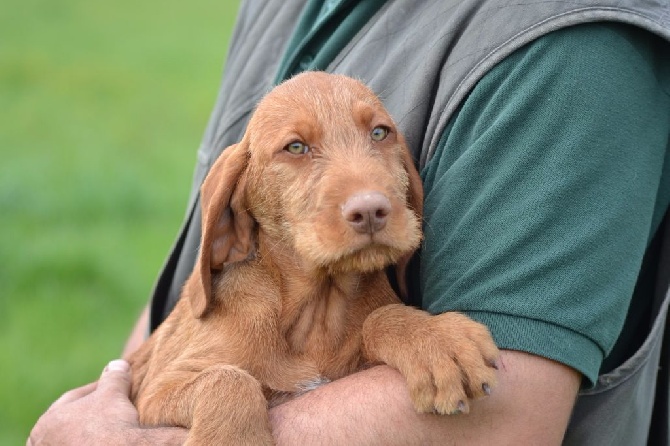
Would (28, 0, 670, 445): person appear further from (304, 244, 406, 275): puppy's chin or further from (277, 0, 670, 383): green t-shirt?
(304, 244, 406, 275): puppy's chin

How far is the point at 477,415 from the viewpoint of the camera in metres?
3.12

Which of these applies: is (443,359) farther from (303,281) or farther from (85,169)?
(85,169)

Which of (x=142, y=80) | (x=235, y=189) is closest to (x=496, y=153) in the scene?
(x=235, y=189)

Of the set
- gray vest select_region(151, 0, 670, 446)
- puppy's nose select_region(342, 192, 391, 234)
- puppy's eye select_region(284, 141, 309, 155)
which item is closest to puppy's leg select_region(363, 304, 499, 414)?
puppy's nose select_region(342, 192, 391, 234)

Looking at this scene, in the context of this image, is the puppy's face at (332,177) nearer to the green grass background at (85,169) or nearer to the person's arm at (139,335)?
the person's arm at (139,335)

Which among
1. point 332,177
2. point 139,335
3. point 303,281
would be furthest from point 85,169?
point 332,177

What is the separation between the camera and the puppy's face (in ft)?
10.5

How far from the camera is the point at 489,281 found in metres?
3.16

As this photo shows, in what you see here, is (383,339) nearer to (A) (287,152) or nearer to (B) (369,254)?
(B) (369,254)

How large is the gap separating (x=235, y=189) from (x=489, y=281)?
3.31 ft

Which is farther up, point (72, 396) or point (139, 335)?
point (72, 396)

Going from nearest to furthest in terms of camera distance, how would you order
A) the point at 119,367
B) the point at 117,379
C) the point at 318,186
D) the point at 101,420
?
the point at 318,186
the point at 101,420
the point at 117,379
the point at 119,367

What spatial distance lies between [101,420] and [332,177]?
48.8 inches

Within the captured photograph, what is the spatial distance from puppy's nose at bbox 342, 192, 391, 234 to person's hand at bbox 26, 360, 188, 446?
92 cm
